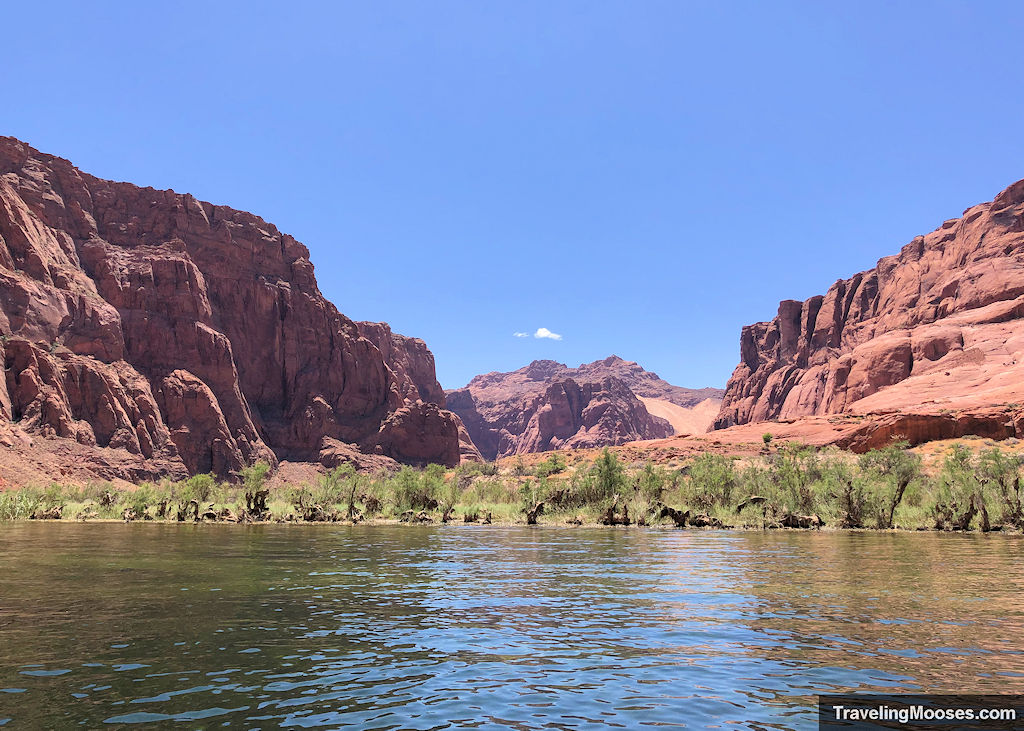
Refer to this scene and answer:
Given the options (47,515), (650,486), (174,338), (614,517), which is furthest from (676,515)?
(174,338)

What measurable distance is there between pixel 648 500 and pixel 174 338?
8724 cm

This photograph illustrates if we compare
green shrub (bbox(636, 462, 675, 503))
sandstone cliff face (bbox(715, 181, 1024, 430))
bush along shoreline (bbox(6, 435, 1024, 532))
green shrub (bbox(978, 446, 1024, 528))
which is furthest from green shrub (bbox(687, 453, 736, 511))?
sandstone cliff face (bbox(715, 181, 1024, 430))

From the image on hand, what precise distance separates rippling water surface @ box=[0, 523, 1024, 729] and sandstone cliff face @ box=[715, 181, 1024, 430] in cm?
7613

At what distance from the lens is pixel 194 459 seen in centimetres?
9869

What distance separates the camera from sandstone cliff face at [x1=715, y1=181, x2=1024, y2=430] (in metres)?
100

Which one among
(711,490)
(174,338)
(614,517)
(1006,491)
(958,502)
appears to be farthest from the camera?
(174,338)

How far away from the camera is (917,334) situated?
120m

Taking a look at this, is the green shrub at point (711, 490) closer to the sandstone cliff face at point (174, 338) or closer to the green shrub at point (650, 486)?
the green shrub at point (650, 486)

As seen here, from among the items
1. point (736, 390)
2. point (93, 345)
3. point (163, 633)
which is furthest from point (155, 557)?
point (736, 390)

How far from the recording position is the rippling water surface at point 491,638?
762 centimetres

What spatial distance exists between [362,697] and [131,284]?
367ft

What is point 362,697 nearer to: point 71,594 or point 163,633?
point 163,633

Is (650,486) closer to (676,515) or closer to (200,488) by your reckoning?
(676,515)

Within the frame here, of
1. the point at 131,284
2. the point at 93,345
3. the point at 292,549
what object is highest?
the point at 131,284
